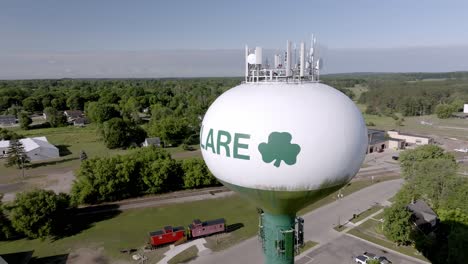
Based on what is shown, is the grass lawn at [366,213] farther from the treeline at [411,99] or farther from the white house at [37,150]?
the treeline at [411,99]

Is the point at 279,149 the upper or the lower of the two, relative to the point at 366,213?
upper

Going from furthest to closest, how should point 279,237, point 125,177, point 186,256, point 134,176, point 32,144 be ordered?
point 32,144, point 134,176, point 125,177, point 186,256, point 279,237

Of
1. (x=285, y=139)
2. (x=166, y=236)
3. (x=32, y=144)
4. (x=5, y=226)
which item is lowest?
(x=166, y=236)

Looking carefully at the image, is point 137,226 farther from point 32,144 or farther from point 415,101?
point 415,101

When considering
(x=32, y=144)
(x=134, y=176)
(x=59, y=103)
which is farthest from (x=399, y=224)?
(x=59, y=103)

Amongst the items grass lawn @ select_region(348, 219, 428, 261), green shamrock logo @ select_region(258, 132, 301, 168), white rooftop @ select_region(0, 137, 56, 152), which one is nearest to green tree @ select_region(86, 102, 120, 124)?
white rooftop @ select_region(0, 137, 56, 152)

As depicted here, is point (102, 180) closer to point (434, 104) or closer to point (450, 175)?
point (450, 175)

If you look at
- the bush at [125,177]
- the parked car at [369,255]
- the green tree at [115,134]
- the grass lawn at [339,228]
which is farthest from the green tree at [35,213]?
the green tree at [115,134]
